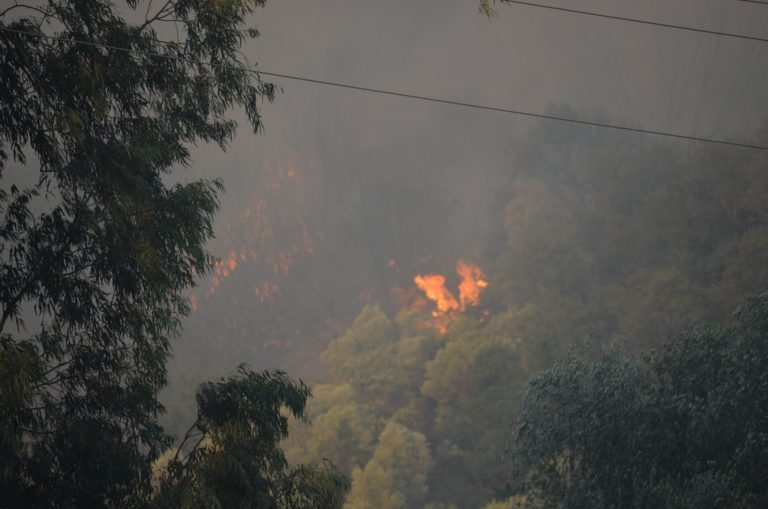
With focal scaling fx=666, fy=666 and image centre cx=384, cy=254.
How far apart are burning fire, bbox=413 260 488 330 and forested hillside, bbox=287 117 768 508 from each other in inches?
322

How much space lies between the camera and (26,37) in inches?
316

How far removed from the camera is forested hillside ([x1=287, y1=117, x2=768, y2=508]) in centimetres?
3616

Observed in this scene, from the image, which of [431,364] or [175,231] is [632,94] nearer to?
[431,364]

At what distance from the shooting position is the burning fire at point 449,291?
69750 mm

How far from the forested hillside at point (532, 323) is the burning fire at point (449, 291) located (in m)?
8.17

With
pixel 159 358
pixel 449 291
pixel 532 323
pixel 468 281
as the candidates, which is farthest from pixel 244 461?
pixel 449 291

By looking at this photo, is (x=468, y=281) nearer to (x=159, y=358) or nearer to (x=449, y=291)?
(x=449, y=291)

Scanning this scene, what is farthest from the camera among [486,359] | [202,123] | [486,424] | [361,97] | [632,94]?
[361,97]

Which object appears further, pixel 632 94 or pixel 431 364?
pixel 632 94

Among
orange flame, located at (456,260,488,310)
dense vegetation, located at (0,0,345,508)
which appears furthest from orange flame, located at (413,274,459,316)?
dense vegetation, located at (0,0,345,508)

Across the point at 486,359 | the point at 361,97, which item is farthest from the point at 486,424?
the point at 361,97

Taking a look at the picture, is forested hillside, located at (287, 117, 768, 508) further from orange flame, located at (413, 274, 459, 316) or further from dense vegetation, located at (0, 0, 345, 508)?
dense vegetation, located at (0, 0, 345, 508)

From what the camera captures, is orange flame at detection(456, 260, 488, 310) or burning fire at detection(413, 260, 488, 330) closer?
orange flame at detection(456, 260, 488, 310)

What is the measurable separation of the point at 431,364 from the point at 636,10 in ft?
372
